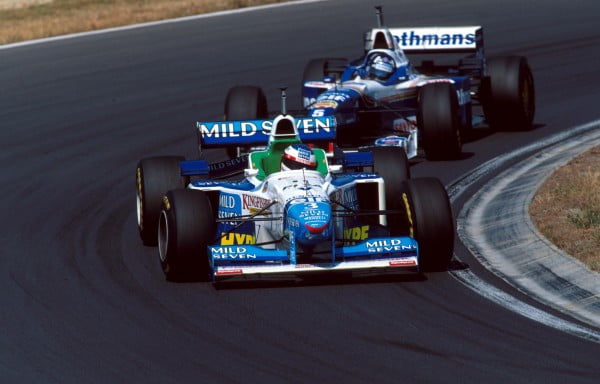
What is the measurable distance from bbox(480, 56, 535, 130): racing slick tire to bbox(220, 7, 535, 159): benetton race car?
1 centimetres

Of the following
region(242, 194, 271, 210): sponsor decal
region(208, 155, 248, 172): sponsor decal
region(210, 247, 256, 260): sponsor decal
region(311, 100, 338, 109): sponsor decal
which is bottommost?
region(311, 100, 338, 109): sponsor decal

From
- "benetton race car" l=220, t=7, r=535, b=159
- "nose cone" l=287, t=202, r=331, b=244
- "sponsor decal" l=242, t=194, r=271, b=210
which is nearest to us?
"nose cone" l=287, t=202, r=331, b=244

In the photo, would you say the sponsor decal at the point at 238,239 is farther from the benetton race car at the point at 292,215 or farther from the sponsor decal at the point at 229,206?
the sponsor decal at the point at 229,206

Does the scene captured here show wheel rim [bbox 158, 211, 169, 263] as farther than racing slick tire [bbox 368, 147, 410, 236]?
No

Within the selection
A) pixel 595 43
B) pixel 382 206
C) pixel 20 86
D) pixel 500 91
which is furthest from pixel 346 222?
pixel 595 43

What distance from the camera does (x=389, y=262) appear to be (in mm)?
13820

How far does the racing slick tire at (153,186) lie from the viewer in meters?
15.8

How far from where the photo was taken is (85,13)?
122 ft

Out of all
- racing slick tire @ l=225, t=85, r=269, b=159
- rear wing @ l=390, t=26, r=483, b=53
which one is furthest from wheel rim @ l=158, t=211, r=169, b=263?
rear wing @ l=390, t=26, r=483, b=53

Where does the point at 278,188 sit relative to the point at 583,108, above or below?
above

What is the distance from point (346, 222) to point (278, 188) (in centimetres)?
79

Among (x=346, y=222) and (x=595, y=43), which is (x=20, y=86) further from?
(x=346, y=222)

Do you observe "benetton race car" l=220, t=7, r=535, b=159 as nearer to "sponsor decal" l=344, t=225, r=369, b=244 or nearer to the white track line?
the white track line

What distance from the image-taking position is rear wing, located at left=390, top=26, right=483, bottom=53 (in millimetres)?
23547
